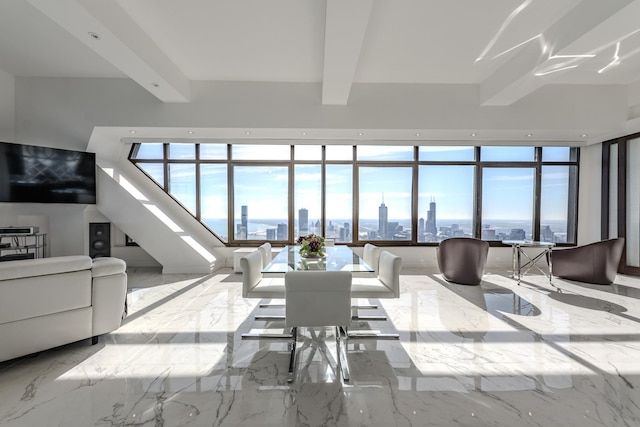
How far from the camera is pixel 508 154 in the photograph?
6.53 m

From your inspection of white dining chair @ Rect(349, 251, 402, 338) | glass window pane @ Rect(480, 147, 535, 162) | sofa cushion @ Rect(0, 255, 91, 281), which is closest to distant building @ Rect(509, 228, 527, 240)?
glass window pane @ Rect(480, 147, 535, 162)

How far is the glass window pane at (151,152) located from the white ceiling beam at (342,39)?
414 cm

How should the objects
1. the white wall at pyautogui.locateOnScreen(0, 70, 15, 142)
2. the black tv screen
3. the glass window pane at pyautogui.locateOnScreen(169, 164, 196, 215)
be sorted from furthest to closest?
1. the glass window pane at pyautogui.locateOnScreen(169, 164, 196, 215)
2. the white wall at pyautogui.locateOnScreen(0, 70, 15, 142)
3. the black tv screen

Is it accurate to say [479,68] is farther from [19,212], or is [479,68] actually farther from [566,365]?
[19,212]

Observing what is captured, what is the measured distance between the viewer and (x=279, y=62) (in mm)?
4246

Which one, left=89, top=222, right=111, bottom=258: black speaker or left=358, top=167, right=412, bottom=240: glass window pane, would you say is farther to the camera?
left=358, top=167, right=412, bottom=240: glass window pane

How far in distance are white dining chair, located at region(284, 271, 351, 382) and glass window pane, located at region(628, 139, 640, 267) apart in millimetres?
6459

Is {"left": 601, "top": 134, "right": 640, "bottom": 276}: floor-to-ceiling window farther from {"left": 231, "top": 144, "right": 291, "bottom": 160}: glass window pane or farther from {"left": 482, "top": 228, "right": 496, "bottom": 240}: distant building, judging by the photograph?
{"left": 231, "top": 144, "right": 291, "bottom": 160}: glass window pane

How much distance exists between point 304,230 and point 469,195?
379 centimetres

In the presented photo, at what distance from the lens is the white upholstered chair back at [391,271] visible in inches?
113

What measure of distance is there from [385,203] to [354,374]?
15.6 feet

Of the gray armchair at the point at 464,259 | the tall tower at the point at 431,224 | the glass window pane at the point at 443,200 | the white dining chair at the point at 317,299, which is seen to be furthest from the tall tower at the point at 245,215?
the white dining chair at the point at 317,299

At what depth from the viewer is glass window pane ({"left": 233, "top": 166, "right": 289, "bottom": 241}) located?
21.9ft

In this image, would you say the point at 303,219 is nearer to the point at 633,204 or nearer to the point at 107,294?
the point at 107,294
